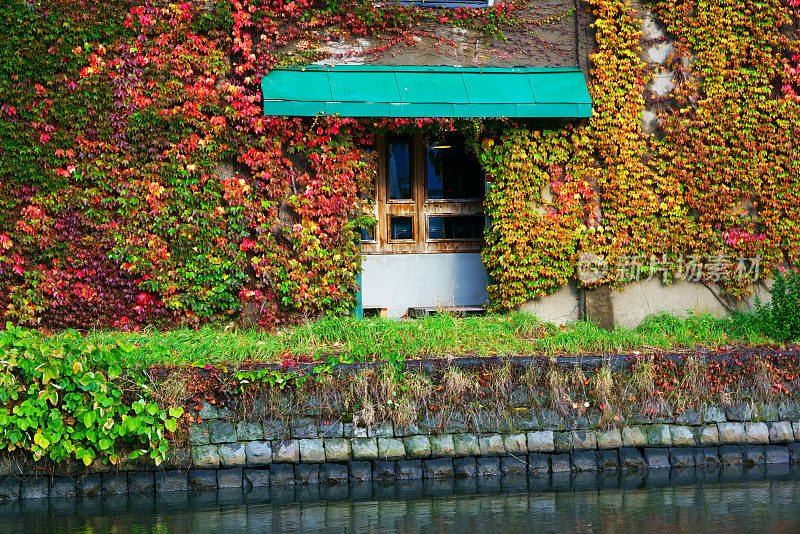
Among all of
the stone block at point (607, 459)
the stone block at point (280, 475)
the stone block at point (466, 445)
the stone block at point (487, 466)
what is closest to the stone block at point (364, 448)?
the stone block at point (280, 475)

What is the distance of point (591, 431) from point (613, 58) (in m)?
4.63

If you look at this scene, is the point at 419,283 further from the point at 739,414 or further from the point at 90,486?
the point at 90,486

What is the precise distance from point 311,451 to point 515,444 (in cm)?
176

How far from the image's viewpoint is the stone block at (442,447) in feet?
22.2

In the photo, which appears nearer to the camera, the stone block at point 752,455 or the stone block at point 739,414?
the stone block at point 752,455

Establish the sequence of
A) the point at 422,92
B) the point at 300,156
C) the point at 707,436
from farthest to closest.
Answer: the point at 300,156 → the point at 422,92 → the point at 707,436

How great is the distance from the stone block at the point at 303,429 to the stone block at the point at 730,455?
3.61 meters

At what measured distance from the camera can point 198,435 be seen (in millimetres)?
6590

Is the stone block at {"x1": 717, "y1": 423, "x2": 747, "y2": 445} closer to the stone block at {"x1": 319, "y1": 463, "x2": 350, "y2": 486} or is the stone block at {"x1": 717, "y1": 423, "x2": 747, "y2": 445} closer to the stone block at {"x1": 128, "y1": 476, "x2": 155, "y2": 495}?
the stone block at {"x1": 319, "y1": 463, "x2": 350, "y2": 486}

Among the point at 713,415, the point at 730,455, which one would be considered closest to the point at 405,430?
the point at 713,415

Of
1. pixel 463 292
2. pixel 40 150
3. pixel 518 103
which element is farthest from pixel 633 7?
pixel 40 150

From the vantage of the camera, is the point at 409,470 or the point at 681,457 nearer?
the point at 409,470

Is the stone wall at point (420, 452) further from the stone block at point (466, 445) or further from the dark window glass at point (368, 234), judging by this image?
the dark window glass at point (368, 234)

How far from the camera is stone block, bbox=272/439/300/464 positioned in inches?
262
